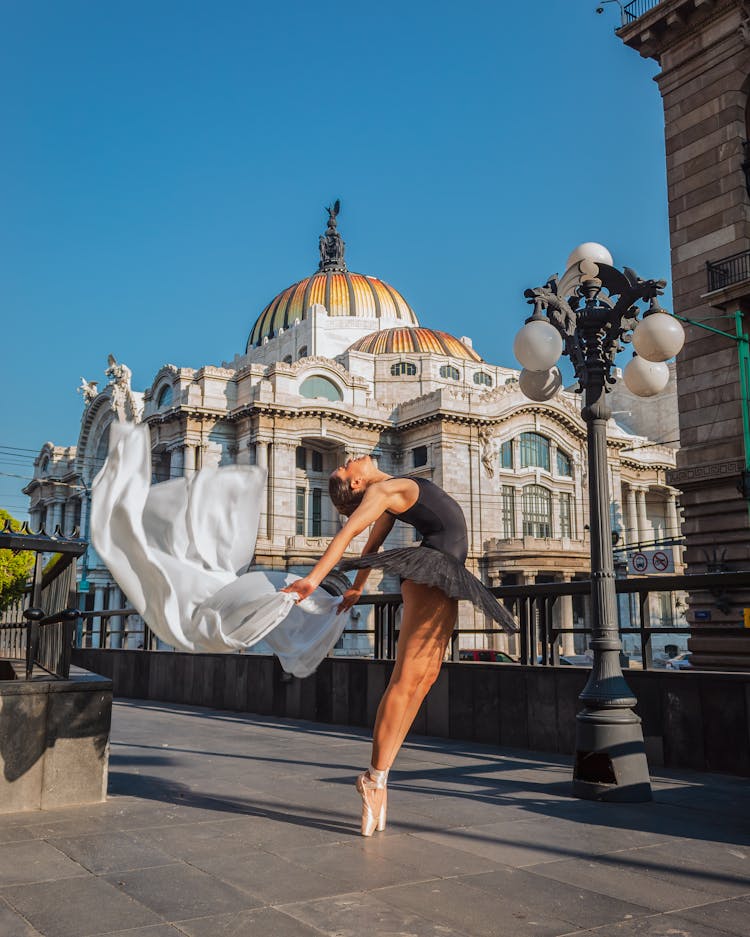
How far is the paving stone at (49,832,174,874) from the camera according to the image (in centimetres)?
408

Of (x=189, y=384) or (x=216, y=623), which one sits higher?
(x=189, y=384)

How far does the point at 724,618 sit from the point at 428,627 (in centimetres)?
1302

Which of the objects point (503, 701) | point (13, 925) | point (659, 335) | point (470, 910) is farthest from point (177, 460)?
point (470, 910)

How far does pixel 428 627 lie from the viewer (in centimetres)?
488

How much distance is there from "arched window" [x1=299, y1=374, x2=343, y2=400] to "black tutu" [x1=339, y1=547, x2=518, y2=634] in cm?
4914

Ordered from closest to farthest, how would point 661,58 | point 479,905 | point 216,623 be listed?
point 479,905
point 216,623
point 661,58

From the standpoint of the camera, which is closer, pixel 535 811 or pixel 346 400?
pixel 535 811

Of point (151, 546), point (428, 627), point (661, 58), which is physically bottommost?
point (428, 627)

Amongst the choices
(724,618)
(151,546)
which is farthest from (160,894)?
(724,618)

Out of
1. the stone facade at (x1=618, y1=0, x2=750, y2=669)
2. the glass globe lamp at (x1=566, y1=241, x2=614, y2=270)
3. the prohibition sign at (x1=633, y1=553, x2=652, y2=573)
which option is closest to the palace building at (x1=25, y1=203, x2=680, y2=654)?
the prohibition sign at (x1=633, y1=553, x2=652, y2=573)

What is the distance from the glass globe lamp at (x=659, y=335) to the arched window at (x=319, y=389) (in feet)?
152

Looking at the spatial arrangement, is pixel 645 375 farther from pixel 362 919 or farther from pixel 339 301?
pixel 339 301

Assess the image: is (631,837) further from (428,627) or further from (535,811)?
(428,627)

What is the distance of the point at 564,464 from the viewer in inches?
2309
